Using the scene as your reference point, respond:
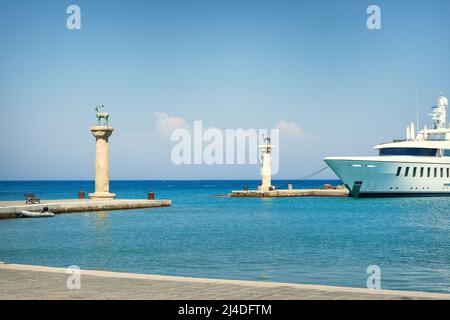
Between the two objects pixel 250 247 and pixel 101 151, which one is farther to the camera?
pixel 101 151

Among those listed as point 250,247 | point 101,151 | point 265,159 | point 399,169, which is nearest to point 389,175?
point 399,169

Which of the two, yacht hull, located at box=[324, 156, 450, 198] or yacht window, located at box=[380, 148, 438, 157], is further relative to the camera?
yacht window, located at box=[380, 148, 438, 157]

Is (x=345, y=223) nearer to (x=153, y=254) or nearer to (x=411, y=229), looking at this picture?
(x=411, y=229)

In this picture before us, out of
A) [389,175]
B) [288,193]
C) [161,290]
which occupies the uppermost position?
[389,175]

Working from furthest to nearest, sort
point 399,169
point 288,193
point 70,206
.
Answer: point 288,193 → point 399,169 → point 70,206

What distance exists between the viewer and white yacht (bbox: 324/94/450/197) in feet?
225

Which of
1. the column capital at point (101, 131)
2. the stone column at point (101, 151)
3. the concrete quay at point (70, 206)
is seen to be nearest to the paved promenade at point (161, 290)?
the concrete quay at point (70, 206)

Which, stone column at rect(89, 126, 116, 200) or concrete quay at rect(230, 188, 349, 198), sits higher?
stone column at rect(89, 126, 116, 200)

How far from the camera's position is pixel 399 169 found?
68875mm

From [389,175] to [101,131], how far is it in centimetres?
3273

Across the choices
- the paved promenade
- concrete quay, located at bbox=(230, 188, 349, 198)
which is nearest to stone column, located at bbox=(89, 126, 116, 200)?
concrete quay, located at bbox=(230, 188, 349, 198)

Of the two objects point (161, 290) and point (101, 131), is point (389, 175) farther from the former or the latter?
point (161, 290)

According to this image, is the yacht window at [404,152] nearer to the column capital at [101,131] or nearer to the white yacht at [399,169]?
the white yacht at [399,169]

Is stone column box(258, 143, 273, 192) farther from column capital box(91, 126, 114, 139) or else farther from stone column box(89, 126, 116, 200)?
column capital box(91, 126, 114, 139)
